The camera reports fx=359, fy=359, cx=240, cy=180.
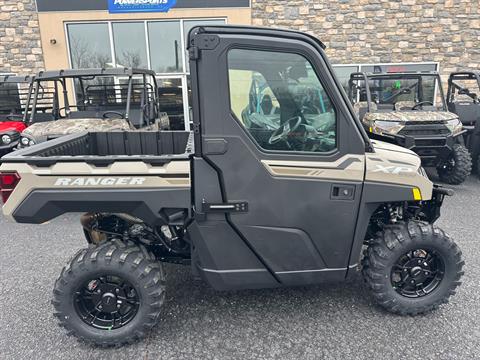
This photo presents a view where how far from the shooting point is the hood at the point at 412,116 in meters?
6.23

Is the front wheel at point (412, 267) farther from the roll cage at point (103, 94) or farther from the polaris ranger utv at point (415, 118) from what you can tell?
the roll cage at point (103, 94)

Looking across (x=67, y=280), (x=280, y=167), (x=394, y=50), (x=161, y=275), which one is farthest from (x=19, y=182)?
(x=394, y=50)

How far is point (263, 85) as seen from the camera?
233cm

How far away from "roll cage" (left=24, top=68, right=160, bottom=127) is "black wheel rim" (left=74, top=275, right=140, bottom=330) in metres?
3.81

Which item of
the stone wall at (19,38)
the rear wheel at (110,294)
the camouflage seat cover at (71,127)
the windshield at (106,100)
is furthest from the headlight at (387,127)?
the stone wall at (19,38)

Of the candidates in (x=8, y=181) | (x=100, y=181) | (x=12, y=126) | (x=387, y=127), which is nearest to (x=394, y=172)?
(x=100, y=181)

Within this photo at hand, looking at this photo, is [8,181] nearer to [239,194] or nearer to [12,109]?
[239,194]

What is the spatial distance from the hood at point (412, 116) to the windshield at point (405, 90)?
1.79 ft

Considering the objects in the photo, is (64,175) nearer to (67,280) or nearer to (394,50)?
(67,280)

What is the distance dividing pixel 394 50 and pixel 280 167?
10629 millimetres

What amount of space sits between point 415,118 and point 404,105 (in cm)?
105

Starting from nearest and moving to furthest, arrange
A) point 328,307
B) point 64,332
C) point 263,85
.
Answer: point 263,85 → point 64,332 → point 328,307

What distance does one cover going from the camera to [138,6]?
406 inches

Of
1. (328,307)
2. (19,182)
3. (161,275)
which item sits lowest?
(328,307)
